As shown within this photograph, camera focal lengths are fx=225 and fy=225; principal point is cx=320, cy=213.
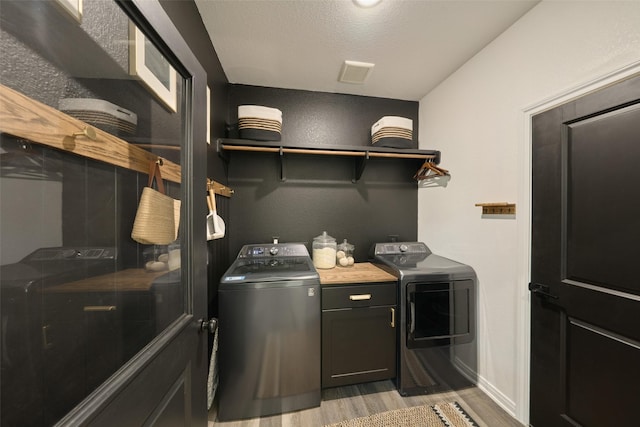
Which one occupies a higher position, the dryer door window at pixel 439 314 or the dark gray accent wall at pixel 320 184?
the dark gray accent wall at pixel 320 184

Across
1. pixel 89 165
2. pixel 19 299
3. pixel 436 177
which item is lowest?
pixel 19 299

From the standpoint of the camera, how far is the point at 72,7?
513 millimetres

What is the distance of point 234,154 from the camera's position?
217 cm

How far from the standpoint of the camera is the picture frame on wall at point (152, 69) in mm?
718

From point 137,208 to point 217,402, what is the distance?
1658 millimetres

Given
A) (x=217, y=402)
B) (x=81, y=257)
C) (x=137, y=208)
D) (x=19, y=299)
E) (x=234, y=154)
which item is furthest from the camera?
(x=234, y=154)

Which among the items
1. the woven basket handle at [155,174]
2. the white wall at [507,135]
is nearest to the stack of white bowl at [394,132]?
the white wall at [507,135]

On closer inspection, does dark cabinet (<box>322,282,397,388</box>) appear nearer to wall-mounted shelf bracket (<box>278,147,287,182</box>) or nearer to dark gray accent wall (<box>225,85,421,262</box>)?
dark gray accent wall (<box>225,85,421,262</box>)

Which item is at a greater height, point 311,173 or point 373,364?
point 311,173

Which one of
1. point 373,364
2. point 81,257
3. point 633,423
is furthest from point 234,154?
point 633,423

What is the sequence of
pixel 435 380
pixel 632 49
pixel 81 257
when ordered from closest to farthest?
pixel 81 257 < pixel 632 49 < pixel 435 380

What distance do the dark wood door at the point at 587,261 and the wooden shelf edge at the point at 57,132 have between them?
2012mm

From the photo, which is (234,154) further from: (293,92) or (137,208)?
(137,208)

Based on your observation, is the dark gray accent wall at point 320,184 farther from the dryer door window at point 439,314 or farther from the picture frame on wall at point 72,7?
the picture frame on wall at point 72,7
